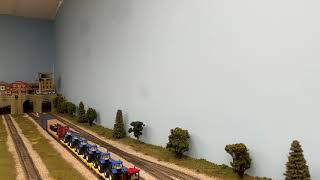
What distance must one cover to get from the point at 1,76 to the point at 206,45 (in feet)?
80.8

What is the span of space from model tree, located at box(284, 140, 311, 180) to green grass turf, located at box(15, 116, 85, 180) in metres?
6.19

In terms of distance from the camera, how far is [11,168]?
1127cm

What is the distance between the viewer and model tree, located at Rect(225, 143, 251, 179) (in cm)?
923

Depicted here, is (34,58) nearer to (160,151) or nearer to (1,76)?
(1,76)

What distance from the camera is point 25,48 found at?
100ft

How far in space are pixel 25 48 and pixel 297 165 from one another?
1125 inches

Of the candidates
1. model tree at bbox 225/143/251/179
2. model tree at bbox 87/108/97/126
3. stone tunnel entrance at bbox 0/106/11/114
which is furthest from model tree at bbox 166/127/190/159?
stone tunnel entrance at bbox 0/106/11/114

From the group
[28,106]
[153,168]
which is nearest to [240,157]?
[153,168]

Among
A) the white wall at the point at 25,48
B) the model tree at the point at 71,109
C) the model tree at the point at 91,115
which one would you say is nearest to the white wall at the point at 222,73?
the model tree at the point at 91,115

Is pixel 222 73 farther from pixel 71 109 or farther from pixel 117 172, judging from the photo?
pixel 71 109

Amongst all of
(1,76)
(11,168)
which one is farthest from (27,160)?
(1,76)

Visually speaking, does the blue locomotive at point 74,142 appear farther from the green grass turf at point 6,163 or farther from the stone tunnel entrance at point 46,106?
the stone tunnel entrance at point 46,106

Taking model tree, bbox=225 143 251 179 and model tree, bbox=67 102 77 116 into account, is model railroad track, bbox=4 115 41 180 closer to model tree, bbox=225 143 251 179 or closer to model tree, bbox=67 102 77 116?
model tree, bbox=67 102 77 116

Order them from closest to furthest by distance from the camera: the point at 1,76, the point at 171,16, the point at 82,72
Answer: the point at 171,16, the point at 82,72, the point at 1,76
